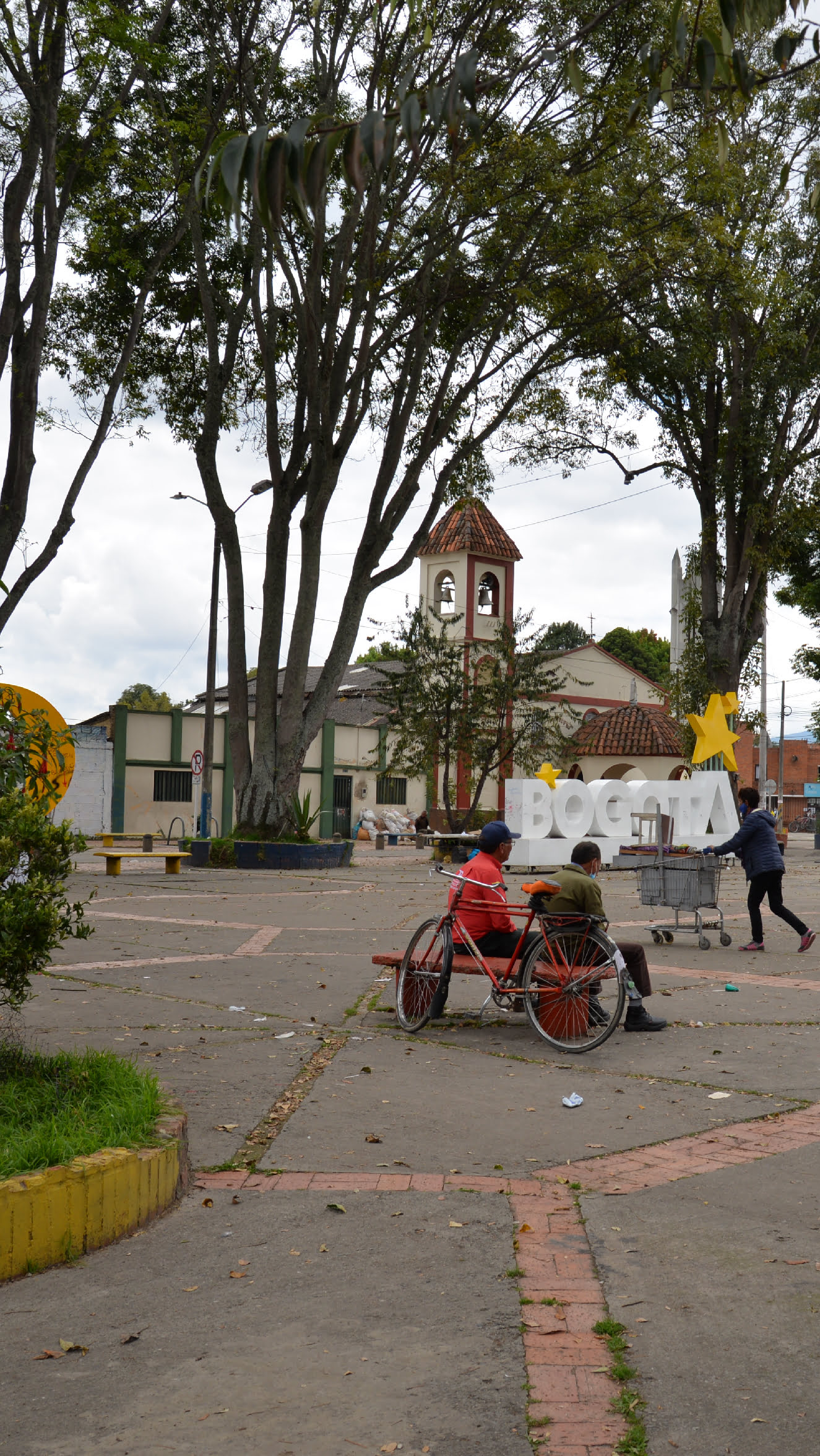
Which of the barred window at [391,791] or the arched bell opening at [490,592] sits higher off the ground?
the arched bell opening at [490,592]

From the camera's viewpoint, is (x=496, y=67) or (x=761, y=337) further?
(x=761, y=337)

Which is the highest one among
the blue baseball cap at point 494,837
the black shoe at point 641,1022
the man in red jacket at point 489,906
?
the blue baseball cap at point 494,837

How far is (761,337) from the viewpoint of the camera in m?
29.3

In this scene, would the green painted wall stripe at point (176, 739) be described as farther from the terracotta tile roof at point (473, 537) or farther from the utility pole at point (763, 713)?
the utility pole at point (763, 713)

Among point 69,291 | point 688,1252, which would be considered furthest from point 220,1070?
point 69,291

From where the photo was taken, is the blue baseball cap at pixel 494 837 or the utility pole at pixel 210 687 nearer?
the blue baseball cap at pixel 494 837

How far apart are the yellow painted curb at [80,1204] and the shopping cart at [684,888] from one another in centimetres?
950

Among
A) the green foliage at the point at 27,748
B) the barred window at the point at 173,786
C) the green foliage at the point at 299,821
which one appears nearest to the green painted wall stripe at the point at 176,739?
the barred window at the point at 173,786

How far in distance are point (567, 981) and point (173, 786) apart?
34.6 m

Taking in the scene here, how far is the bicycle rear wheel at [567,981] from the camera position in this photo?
782cm

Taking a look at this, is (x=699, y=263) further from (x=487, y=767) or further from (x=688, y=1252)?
(x=688, y=1252)

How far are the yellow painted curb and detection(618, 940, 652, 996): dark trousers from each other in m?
4.28

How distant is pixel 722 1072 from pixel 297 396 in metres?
19.4

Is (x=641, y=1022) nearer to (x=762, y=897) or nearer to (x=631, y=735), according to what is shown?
(x=762, y=897)
